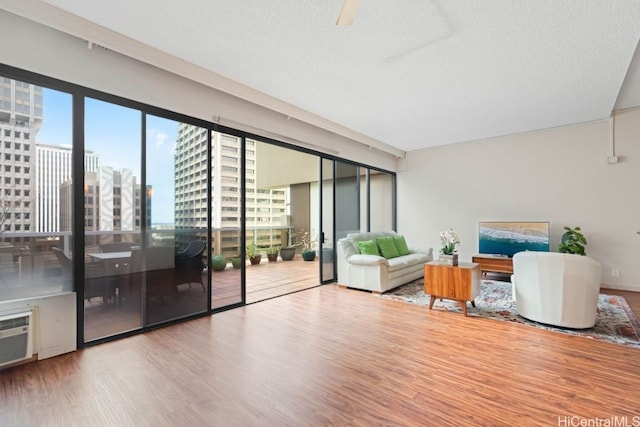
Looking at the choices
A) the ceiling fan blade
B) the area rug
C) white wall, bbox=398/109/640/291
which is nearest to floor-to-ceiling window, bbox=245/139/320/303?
white wall, bbox=398/109/640/291

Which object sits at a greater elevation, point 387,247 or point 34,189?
point 34,189

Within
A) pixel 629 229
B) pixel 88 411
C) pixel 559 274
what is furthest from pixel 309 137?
pixel 629 229

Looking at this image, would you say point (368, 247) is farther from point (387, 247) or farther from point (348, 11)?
point (348, 11)

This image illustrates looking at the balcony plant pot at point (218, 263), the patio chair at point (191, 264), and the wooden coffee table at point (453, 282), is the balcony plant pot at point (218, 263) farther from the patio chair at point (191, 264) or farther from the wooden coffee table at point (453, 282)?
the wooden coffee table at point (453, 282)

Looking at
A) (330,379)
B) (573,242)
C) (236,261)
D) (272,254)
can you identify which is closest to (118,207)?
(236,261)

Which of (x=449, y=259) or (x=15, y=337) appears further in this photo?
(x=449, y=259)

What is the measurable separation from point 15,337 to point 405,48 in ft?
13.3

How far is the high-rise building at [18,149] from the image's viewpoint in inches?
95.4

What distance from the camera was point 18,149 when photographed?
249 cm

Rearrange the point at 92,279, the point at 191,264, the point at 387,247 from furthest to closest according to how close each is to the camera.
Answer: the point at 387,247, the point at 191,264, the point at 92,279

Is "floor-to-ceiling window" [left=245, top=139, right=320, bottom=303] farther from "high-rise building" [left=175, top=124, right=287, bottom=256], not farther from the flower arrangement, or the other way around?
the flower arrangement

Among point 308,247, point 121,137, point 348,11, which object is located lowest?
point 308,247

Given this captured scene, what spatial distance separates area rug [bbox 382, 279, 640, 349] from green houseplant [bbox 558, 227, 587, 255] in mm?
732

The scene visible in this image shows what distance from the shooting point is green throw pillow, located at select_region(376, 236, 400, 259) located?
540cm
